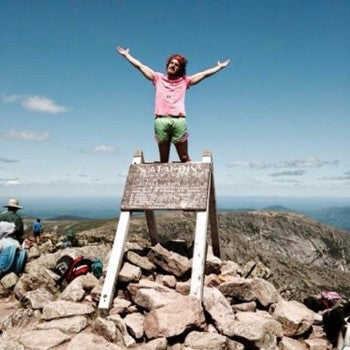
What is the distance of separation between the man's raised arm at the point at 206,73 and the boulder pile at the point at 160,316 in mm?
4630

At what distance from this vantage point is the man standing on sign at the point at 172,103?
9.63 metres

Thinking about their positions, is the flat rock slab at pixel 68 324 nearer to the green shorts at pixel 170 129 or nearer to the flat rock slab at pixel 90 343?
the flat rock slab at pixel 90 343

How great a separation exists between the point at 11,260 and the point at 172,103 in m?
7.34

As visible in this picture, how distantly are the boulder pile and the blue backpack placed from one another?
1580mm

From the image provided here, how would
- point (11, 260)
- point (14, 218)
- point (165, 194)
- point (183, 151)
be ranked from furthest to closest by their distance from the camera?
1. point (14, 218)
2. point (11, 260)
3. point (183, 151)
4. point (165, 194)

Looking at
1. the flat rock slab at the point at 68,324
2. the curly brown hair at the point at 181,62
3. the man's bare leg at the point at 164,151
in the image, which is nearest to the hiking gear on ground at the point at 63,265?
the flat rock slab at the point at 68,324

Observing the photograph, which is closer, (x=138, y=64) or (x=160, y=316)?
(x=160, y=316)

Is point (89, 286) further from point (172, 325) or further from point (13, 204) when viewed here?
point (13, 204)

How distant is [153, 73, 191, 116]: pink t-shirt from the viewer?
9.62 m

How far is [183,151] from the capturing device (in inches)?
395

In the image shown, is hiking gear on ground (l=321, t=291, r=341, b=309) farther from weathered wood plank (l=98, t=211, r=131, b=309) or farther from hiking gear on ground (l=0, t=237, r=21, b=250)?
hiking gear on ground (l=0, t=237, r=21, b=250)

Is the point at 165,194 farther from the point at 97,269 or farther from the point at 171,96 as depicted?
the point at 97,269

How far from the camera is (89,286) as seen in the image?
946 centimetres

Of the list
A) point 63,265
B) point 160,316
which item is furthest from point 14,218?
point 160,316
